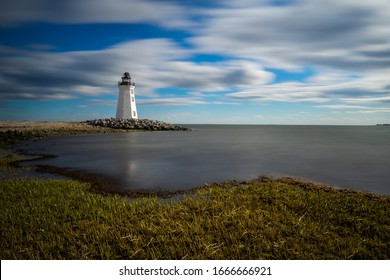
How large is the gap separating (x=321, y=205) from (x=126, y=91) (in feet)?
241

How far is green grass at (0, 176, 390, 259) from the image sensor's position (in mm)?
5803

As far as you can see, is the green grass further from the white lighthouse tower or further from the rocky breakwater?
the white lighthouse tower

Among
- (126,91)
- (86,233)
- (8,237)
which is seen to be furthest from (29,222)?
(126,91)

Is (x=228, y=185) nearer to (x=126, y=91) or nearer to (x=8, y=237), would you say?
(x=8, y=237)

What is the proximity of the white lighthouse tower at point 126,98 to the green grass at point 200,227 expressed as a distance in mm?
69232

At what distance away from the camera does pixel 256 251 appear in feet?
18.7

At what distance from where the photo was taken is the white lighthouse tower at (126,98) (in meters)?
76.6

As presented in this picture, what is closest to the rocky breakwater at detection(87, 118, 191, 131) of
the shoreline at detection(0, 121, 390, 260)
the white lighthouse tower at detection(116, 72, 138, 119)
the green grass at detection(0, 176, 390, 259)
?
the white lighthouse tower at detection(116, 72, 138, 119)

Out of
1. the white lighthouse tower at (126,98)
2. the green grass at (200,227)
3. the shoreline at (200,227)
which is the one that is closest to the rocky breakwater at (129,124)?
the white lighthouse tower at (126,98)

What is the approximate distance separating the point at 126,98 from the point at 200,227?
73.9 meters

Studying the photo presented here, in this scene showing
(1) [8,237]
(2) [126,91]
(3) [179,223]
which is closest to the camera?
(1) [8,237]

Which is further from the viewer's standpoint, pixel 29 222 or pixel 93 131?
pixel 93 131

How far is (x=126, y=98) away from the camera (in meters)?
76.7
